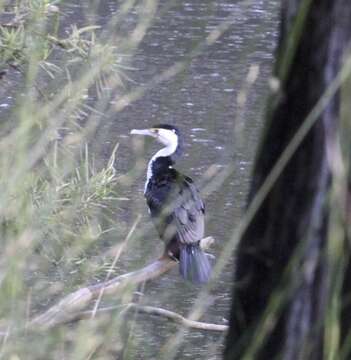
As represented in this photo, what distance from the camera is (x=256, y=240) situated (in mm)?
1398

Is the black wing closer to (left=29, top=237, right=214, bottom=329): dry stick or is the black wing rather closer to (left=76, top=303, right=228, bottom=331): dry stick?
(left=29, top=237, right=214, bottom=329): dry stick

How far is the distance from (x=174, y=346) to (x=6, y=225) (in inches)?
29.0

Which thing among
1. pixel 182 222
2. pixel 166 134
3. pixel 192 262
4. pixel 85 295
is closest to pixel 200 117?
pixel 166 134

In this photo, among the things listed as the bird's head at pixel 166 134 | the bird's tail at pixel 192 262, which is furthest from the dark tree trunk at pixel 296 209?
the bird's head at pixel 166 134

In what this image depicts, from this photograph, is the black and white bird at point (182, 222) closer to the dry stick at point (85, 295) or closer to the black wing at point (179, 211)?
the black wing at point (179, 211)

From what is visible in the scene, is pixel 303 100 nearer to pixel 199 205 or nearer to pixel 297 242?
pixel 297 242

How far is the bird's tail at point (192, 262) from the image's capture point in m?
5.14

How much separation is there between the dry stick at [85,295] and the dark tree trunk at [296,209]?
31 centimetres

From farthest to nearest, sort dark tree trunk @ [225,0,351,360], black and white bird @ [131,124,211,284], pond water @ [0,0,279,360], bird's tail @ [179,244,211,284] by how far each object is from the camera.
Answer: pond water @ [0,0,279,360]
bird's tail @ [179,244,211,284]
black and white bird @ [131,124,211,284]
dark tree trunk @ [225,0,351,360]

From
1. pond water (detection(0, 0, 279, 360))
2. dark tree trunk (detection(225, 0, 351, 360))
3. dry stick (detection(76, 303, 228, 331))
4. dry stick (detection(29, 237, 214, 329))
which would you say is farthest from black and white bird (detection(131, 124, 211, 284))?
dark tree trunk (detection(225, 0, 351, 360))

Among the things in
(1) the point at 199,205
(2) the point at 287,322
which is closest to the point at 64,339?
(2) the point at 287,322

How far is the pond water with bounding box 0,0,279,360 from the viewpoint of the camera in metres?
5.41

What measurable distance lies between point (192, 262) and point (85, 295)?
2440 mm

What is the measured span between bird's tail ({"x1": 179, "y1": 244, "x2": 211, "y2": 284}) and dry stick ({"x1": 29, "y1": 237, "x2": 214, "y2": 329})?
2.86ft
